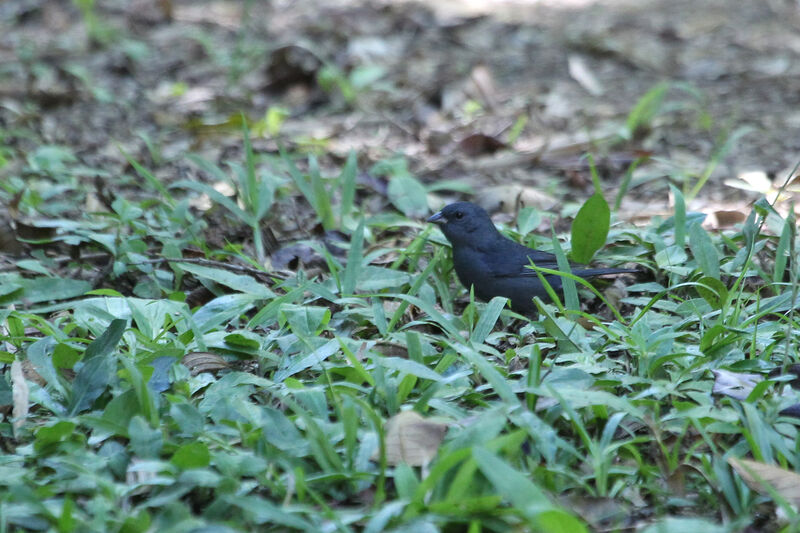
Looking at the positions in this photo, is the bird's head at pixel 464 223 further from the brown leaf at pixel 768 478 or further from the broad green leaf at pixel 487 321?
the brown leaf at pixel 768 478

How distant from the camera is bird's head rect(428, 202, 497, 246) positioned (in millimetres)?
4090

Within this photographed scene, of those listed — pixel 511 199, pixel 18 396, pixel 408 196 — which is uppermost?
pixel 18 396

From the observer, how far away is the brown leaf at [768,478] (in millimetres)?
2273

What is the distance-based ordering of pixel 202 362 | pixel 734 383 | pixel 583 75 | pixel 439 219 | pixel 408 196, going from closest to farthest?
pixel 734 383 < pixel 202 362 < pixel 439 219 < pixel 408 196 < pixel 583 75

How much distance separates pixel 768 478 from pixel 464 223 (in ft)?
6.96

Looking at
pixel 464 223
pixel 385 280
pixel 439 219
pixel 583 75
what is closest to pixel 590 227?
pixel 464 223

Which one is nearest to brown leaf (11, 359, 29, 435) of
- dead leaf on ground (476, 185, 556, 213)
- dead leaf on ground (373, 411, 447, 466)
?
dead leaf on ground (373, 411, 447, 466)

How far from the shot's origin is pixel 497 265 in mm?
3980

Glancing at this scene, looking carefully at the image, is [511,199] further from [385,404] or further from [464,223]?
[385,404]

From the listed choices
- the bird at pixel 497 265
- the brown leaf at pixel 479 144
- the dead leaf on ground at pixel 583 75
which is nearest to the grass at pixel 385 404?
the bird at pixel 497 265

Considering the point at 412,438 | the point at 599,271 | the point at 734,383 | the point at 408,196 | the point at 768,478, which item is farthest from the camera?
the point at 408,196

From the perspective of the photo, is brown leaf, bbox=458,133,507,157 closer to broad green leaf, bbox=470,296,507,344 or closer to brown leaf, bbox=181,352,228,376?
broad green leaf, bbox=470,296,507,344

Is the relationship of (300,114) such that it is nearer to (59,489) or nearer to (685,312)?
(685,312)

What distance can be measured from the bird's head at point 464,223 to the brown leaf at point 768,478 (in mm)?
1862
